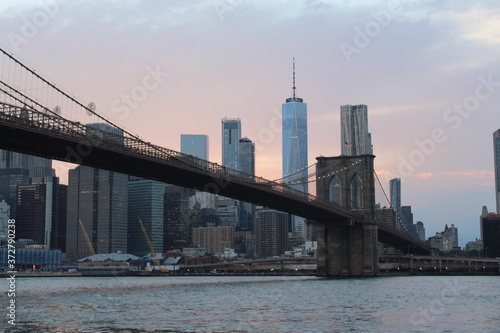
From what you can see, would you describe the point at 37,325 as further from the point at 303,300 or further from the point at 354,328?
the point at 303,300

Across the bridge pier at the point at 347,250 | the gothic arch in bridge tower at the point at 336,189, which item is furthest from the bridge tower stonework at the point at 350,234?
the gothic arch in bridge tower at the point at 336,189

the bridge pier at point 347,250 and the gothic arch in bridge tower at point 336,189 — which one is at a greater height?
the gothic arch in bridge tower at point 336,189

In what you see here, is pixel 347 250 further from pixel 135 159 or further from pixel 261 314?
pixel 261 314

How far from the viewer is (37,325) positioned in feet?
105

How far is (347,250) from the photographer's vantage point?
9094 cm

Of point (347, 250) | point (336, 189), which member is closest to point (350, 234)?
point (347, 250)

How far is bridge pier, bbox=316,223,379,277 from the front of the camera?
89125 mm

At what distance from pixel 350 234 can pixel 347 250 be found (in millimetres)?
1993

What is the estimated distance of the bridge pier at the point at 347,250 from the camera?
89.1 meters

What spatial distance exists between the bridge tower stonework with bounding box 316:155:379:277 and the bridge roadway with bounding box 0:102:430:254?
1.76 metres

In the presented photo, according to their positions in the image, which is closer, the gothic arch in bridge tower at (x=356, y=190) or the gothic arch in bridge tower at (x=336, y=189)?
the gothic arch in bridge tower at (x=356, y=190)

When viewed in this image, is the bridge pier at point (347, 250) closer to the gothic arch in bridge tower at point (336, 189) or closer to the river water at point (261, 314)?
the gothic arch in bridge tower at point (336, 189)

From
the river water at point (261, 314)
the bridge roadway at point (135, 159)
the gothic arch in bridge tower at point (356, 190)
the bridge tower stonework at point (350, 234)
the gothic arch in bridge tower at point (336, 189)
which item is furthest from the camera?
the gothic arch in bridge tower at point (336, 189)

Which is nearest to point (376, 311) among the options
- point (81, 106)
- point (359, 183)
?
point (81, 106)
